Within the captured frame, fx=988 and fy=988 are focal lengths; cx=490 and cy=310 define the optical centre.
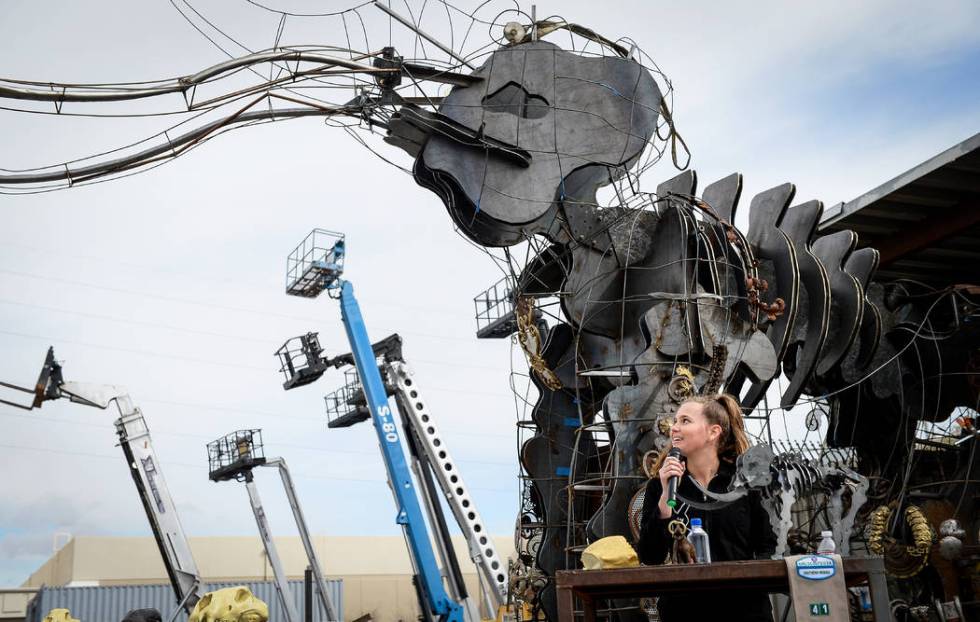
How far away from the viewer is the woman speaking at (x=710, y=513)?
4.24 meters

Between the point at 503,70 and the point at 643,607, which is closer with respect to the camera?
the point at 643,607

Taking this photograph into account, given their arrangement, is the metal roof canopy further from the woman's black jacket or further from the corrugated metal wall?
the corrugated metal wall

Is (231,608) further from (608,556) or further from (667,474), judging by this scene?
(667,474)

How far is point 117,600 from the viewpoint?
26125 mm

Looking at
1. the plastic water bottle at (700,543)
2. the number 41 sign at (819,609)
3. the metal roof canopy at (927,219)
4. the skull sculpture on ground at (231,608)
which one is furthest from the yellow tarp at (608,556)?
the metal roof canopy at (927,219)

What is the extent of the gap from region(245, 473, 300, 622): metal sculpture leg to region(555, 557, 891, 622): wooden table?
67.5ft

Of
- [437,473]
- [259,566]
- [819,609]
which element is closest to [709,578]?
[819,609]

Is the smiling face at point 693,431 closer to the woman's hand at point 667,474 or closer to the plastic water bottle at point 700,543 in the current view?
the woman's hand at point 667,474

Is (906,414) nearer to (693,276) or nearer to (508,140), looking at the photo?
(693,276)

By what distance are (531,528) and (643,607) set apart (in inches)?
81.8

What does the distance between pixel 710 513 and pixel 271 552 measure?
21210 mm

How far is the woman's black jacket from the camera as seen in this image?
4.21m

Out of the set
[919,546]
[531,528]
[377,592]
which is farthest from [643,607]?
[377,592]

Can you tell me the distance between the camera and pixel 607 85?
880 centimetres
